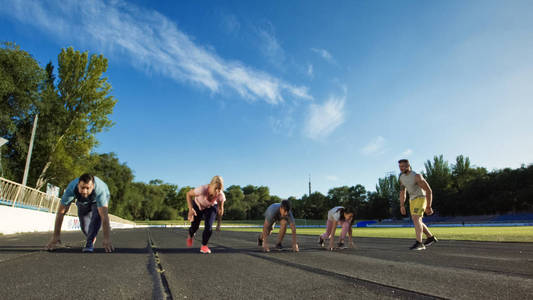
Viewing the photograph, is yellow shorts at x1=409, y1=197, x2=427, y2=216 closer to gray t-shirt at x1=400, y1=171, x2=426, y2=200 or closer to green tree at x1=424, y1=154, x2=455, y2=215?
gray t-shirt at x1=400, y1=171, x2=426, y2=200

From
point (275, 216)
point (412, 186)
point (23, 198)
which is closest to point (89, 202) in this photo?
point (275, 216)

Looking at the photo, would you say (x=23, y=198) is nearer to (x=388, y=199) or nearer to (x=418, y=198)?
(x=418, y=198)

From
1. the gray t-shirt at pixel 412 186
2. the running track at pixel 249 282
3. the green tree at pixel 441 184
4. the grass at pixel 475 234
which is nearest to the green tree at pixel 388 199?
the green tree at pixel 441 184

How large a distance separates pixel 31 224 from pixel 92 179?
13.6 meters

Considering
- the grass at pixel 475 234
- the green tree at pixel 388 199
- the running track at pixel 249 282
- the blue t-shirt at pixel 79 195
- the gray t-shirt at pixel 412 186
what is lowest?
the running track at pixel 249 282

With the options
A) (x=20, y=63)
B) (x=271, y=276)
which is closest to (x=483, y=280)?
(x=271, y=276)

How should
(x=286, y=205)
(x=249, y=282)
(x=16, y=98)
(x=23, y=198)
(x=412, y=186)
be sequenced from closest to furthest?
1. (x=249, y=282)
2. (x=286, y=205)
3. (x=412, y=186)
4. (x=23, y=198)
5. (x=16, y=98)

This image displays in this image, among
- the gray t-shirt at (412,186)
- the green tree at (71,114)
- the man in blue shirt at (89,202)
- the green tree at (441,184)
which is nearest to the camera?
the man in blue shirt at (89,202)

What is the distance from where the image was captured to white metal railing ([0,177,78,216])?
12.6 meters

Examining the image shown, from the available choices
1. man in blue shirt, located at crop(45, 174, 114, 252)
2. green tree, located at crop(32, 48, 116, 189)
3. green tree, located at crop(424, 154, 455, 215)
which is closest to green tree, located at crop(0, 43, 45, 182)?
green tree, located at crop(32, 48, 116, 189)

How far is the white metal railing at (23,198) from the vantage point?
12.6m

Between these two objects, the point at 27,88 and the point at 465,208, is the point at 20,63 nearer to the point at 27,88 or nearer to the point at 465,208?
the point at 27,88

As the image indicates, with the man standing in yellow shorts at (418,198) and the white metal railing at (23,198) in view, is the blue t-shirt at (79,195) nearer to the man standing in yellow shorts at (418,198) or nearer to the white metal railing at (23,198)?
the man standing in yellow shorts at (418,198)

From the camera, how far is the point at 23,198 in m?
14.4
